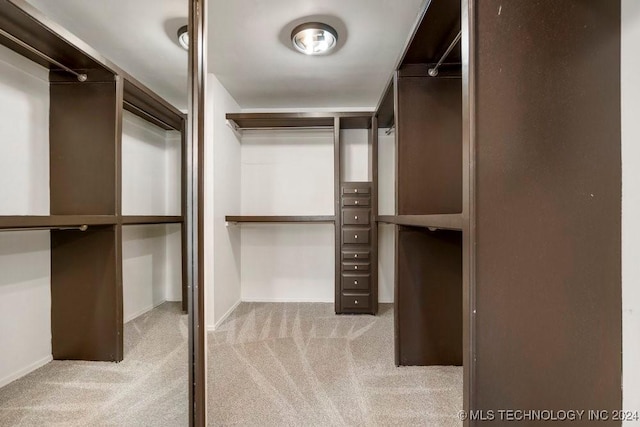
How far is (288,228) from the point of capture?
321cm

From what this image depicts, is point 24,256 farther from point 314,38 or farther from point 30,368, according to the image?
point 314,38

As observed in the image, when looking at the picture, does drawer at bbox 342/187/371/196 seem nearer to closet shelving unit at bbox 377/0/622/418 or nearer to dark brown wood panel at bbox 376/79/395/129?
dark brown wood panel at bbox 376/79/395/129

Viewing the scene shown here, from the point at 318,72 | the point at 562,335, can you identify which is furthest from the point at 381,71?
the point at 562,335

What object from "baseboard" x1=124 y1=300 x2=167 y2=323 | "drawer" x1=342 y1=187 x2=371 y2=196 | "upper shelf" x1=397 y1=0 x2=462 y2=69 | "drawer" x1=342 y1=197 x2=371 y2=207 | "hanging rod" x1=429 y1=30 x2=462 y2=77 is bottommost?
"baseboard" x1=124 y1=300 x2=167 y2=323

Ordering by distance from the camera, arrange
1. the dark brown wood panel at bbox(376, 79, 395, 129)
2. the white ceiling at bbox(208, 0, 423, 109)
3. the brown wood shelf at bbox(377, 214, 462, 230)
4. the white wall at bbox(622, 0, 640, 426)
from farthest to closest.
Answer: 1. the dark brown wood panel at bbox(376, 79, 395, 129)
2. the white ceiling at bbox(208, 0, 423, 109)
3. the brown wood shelf at bbox(377, 214, 462, 230)
4. the white wall at bbox(622, 0, 640, 426)

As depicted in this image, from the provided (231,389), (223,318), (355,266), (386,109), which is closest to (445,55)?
(386,109)

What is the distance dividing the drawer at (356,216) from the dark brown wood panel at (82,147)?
1936 millimetres

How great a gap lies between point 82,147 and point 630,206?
1881 mm

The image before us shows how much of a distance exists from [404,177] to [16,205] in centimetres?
182

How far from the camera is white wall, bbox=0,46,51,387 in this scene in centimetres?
109

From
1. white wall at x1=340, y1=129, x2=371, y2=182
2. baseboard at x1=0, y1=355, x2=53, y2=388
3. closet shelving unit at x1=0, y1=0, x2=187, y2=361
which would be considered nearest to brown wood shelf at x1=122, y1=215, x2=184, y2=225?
closet shelving unit at x1=0, y1=0, x2=187, y2=361

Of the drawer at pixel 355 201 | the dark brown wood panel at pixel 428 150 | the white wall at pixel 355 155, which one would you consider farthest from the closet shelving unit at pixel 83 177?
the white wall at pixel 355 155

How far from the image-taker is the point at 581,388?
79cm

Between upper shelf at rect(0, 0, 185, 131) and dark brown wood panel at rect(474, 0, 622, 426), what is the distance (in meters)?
1.15
